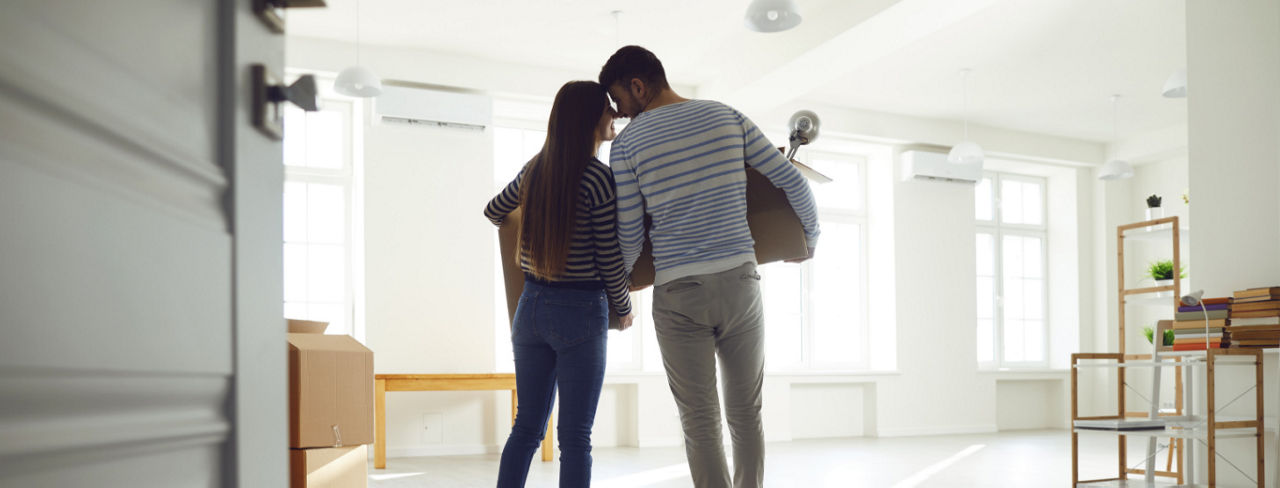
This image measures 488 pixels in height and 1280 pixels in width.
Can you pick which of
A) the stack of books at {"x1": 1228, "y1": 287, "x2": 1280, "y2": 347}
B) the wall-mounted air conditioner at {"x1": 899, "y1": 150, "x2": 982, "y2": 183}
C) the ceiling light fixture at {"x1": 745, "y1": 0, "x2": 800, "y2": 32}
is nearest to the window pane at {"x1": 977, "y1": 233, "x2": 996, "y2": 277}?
the wall-mounted air conditioner at {"x1": 899, "y1": 150, "x2": 982, "y2": 183}

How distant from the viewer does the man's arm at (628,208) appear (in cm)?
198

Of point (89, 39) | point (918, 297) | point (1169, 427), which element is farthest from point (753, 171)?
point (918, 297)

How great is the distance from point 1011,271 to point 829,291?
79.9 inches

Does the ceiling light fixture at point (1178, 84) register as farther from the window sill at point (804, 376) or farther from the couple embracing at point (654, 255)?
the couple embracing at point (654, 255)

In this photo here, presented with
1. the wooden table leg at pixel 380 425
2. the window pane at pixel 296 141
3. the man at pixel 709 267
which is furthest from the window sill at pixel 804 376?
the man at pixel 709 267

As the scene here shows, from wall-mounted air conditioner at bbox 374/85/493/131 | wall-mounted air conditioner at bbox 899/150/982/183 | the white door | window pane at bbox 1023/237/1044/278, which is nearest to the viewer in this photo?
the white door

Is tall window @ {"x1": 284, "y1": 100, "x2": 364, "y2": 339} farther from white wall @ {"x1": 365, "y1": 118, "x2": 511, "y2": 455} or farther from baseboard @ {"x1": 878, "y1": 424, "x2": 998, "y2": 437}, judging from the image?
baseboard @ {"x1": 878, "y1": 424, "x2": 998, "y2": 437}

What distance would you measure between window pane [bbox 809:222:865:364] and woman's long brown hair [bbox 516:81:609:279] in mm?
5770

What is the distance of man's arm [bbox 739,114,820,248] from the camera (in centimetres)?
194

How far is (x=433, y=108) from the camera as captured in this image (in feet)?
19.1

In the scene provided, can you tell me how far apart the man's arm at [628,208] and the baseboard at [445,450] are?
414cm

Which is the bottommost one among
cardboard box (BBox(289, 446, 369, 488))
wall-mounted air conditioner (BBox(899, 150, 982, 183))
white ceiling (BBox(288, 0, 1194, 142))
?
cardboard box (BBox(289, 446, 369, 488))

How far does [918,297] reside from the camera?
759 centimetres

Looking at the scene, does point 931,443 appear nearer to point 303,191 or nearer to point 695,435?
point 303,191
